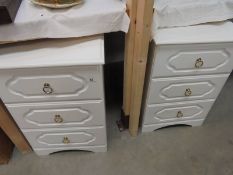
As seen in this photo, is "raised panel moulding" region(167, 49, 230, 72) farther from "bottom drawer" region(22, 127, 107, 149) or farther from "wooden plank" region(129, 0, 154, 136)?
"bottom drawer" region(22, 127, 107, 149)

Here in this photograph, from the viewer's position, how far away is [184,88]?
1035 millimetres

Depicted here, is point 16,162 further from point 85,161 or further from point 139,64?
Result: point 139,64

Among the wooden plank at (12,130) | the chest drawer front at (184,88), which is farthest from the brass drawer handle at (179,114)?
the wooden plank at (12,130)

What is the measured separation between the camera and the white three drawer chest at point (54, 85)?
0.73 metres

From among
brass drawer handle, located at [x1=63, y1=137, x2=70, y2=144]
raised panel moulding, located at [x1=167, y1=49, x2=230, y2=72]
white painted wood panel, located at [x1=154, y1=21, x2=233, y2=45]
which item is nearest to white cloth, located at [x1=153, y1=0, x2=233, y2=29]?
white painted wood panel, located at [x1=154, y1=21, x2=233, y2=45]

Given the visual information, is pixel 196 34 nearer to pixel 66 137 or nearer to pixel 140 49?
pixel 140 49

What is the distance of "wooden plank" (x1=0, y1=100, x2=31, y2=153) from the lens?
0.94 meters

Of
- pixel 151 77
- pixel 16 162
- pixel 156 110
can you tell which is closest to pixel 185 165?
pixel 156 110

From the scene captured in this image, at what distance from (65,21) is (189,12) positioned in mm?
475

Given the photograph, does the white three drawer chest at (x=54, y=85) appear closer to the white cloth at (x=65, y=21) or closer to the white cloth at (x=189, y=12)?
the white cloth at (x=65, y=21)

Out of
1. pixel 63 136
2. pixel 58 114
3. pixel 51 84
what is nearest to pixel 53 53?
pixel 51 84

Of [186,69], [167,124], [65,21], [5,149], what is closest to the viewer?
[65,21]

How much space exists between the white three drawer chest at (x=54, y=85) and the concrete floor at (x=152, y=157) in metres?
0.24

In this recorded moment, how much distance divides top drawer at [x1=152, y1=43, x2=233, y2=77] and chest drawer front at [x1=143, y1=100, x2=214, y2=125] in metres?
0.23
